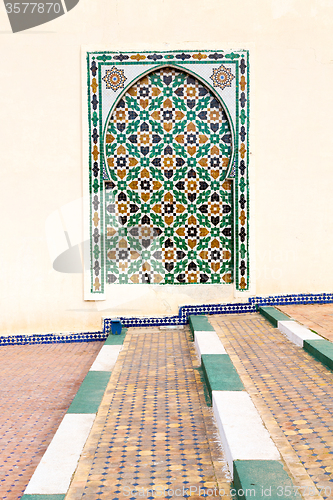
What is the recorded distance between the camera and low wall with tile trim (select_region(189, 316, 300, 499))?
1.34 m

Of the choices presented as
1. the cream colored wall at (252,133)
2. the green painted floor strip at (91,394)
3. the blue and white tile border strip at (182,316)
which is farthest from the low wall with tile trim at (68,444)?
the cream colored wall at (252,133)

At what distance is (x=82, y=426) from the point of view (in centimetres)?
193

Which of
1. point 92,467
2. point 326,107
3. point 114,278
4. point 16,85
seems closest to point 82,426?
point 92,467

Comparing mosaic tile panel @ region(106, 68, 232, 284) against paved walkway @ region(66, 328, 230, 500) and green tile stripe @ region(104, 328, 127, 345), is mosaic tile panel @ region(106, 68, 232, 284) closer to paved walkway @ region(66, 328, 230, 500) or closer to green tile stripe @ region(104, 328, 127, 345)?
green tile stripe @ region(104, 328, 127, 345)

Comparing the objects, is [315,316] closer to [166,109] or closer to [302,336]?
[302,336]

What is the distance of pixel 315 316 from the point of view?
3.57m

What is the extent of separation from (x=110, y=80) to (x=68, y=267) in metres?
1.78

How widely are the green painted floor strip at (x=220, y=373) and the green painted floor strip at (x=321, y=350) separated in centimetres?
51

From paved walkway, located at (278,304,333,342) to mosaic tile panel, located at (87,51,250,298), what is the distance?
0.50m

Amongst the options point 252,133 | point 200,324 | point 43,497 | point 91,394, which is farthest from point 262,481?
point 252,133

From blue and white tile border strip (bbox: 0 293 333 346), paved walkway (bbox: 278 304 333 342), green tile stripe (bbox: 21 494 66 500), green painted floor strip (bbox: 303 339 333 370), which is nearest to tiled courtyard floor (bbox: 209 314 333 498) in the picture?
green painted floor strip (bbox: 303 339 333 370)

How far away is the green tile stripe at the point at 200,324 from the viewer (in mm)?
3467

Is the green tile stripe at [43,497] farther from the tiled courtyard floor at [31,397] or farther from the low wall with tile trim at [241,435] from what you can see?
the low wall with tile trim at [241,435]

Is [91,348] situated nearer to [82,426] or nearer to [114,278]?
[114,278]
